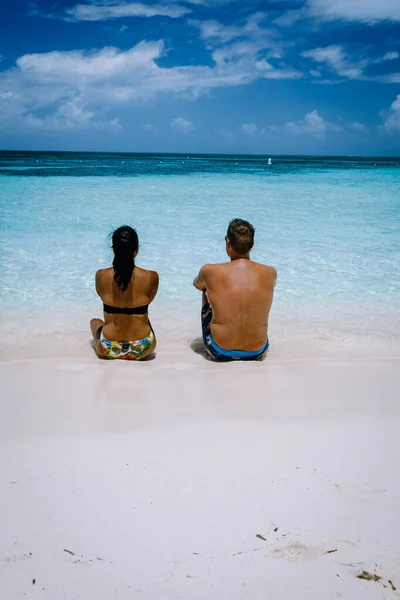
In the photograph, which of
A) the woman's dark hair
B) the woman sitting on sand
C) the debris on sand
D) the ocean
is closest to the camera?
the debris on sand

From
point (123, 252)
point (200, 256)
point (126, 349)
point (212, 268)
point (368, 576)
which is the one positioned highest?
point (123, 252)

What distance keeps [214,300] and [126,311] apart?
0.69 m

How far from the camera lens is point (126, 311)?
3531 millimetres

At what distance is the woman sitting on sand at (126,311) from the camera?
3.44 metres

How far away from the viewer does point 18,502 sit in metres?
1.87

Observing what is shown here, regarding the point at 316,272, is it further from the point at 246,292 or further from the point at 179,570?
the point at 179,570

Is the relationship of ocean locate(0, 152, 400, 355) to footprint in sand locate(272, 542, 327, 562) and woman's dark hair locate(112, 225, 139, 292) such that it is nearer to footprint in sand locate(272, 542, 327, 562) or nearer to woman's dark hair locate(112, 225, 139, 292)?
woman's dark hair locate(112, 225, 139, 292)

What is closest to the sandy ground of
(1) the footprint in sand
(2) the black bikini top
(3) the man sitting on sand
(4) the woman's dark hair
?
(1) the footprint in sand

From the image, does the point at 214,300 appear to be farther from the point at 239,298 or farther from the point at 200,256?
the point at 200,256

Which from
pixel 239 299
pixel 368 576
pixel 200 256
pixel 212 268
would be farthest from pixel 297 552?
pixel 200 256

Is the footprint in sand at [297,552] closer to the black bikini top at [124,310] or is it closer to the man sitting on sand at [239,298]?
the man sitting on sand at [239,298]

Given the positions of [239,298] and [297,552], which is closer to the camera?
[297,552]

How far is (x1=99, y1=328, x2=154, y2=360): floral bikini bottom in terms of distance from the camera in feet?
11.6

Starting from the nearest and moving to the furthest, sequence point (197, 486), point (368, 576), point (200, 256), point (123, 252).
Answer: point (368, 576) < point (197, 486) < point (123, 252) < point (200, 256)
